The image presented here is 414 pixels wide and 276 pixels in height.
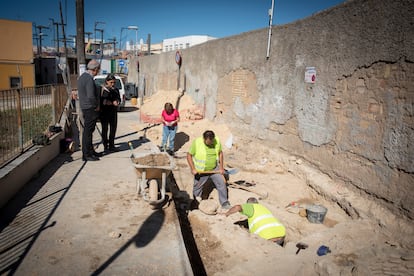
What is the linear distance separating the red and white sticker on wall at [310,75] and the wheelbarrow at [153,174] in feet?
12.1

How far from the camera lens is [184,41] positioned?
48.0m

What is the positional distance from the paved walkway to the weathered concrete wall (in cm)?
339

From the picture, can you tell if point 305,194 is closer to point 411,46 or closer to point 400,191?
point 400,191

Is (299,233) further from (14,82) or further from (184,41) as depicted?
A: (184,41)

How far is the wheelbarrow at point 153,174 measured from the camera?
4.63 metres

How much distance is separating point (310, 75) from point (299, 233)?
348cm

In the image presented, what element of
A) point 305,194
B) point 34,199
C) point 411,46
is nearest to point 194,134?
point 305,194

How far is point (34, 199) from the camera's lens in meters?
4.70

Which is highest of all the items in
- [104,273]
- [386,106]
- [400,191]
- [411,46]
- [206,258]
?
[411,46]

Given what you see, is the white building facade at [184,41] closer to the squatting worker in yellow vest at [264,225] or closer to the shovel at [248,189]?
the shovel at [248,189]

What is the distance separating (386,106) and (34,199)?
5.75 m

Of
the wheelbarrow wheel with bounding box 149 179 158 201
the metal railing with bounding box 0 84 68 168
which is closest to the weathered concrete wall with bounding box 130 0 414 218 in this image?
the wheelbarrow wheel with bounding box 149 179 158 201

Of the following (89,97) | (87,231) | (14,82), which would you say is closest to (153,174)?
(87,231)

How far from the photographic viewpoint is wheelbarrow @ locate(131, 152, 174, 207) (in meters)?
4.63
